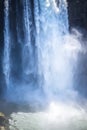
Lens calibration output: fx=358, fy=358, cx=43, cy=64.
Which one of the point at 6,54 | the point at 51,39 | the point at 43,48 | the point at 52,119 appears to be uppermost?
the point at 51,39

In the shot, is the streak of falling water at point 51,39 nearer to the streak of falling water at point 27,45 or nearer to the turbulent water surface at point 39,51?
the turbulent water surface at point 39,51

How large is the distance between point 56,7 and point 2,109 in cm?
767

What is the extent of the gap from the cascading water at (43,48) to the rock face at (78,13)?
1.08 feet

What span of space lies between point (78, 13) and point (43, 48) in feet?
10.1

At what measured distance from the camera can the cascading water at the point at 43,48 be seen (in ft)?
71.1

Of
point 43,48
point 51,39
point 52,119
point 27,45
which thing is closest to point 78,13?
point 51,39

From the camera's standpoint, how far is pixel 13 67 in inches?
862

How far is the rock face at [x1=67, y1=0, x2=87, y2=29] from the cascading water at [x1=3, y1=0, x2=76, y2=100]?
33cm

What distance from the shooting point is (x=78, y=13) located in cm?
2228

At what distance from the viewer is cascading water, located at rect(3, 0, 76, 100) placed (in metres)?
21.7

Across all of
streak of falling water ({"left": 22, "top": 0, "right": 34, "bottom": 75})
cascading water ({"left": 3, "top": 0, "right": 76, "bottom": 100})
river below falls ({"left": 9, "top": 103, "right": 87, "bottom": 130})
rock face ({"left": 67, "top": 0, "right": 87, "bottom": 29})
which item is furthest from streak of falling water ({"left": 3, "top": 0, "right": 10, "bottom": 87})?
river below falls ({"left": 9, "top": 103, "right": 87, "bottom": 130})

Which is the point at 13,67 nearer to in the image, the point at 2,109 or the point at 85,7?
the point at 2,109

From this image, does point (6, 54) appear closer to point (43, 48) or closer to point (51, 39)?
point (43, 48)

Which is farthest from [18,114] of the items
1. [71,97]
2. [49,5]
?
[49,5]
